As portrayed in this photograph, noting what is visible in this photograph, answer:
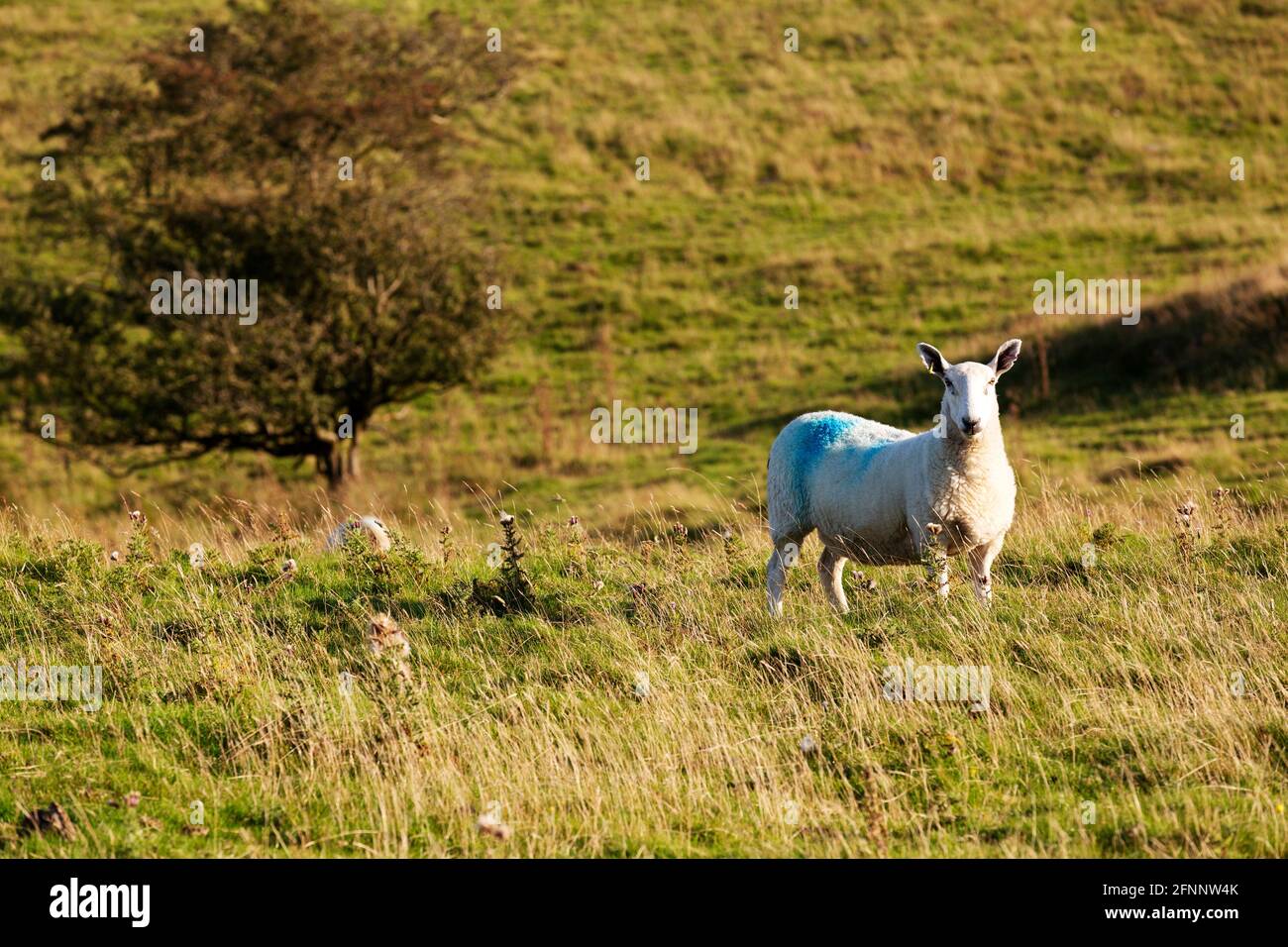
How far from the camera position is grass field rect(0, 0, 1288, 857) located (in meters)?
6.57

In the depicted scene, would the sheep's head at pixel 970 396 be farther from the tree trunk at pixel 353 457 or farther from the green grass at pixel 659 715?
the tree trunk at pixel 353 457

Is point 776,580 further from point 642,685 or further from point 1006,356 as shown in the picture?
A: point 1006,356

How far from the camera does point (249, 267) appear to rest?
83.9 ft

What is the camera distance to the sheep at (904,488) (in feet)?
28.5

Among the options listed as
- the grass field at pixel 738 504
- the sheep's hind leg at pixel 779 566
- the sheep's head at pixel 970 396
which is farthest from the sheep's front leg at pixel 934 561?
the sheep's hind leg at pixel 779 566

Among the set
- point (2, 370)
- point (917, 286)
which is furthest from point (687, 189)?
point (2, 370)

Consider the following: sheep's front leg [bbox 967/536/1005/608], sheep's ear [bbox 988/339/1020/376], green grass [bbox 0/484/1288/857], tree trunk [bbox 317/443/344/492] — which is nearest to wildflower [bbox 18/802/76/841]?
green grass [bbox 0/484/1288/857]

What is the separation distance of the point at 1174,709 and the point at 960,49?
46.8 m

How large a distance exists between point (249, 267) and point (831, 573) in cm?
1885

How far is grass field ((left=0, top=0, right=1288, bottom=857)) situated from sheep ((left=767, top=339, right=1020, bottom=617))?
337 millimetres

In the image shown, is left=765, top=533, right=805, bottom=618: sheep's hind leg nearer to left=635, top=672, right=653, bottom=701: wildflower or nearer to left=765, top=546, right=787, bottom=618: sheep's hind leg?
left=765, top=546, right=787, bottom=618: sheep's hind leg

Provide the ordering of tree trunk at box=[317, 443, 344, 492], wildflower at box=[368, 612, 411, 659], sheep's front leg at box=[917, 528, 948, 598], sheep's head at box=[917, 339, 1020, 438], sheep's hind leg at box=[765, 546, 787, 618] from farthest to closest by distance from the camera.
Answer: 1. tree trunk at box=[317, 443, 344, 492]
2. sheep's hind leg at box=[765, 546, 787, 618]
3. sheep's front leg at box=[917, 528, 948, 598]
4. sheep's head at box=[917, 339, 1020, 438]
5. wildflower at box=[368, 612, 411, 659]

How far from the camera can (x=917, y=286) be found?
112 feet
